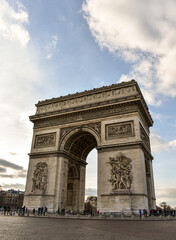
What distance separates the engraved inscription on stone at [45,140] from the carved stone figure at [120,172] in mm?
8533

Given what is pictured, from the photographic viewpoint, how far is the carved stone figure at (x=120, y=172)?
20141mm

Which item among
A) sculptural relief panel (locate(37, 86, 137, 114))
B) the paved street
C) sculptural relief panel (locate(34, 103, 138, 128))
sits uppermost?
sculptural relief panel (locate(37, 86, 137, 114))

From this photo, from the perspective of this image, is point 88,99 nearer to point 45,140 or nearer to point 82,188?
point 45,140

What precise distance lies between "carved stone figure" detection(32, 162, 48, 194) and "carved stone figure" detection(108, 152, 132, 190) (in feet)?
26.0

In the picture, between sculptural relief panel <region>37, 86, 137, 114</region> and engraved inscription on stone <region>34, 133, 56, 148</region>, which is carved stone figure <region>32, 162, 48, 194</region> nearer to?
engraved inscription on stone <region>34, 133, 56, 148</region>

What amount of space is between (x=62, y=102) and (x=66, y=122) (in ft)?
10.9

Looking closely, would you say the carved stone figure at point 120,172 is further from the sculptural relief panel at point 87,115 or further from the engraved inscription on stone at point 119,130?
the sculptural relief panel at point 87,115

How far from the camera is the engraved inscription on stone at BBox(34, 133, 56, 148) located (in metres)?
26.2

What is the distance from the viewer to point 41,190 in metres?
23.5

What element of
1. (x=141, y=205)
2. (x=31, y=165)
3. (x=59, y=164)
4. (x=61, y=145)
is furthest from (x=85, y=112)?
(x=141, y=205)

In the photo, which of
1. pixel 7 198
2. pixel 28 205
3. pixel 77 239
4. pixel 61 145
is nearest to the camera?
pixel 77 239

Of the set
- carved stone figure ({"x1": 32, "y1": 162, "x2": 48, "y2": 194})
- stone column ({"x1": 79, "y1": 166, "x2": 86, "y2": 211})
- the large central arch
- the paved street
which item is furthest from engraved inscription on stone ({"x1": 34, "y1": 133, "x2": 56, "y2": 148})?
the paved street

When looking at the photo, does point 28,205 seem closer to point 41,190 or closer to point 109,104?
point 41,190

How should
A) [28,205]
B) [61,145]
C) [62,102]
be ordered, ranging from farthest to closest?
1. [62,102]
2. [61,145]
3. [28,205]
